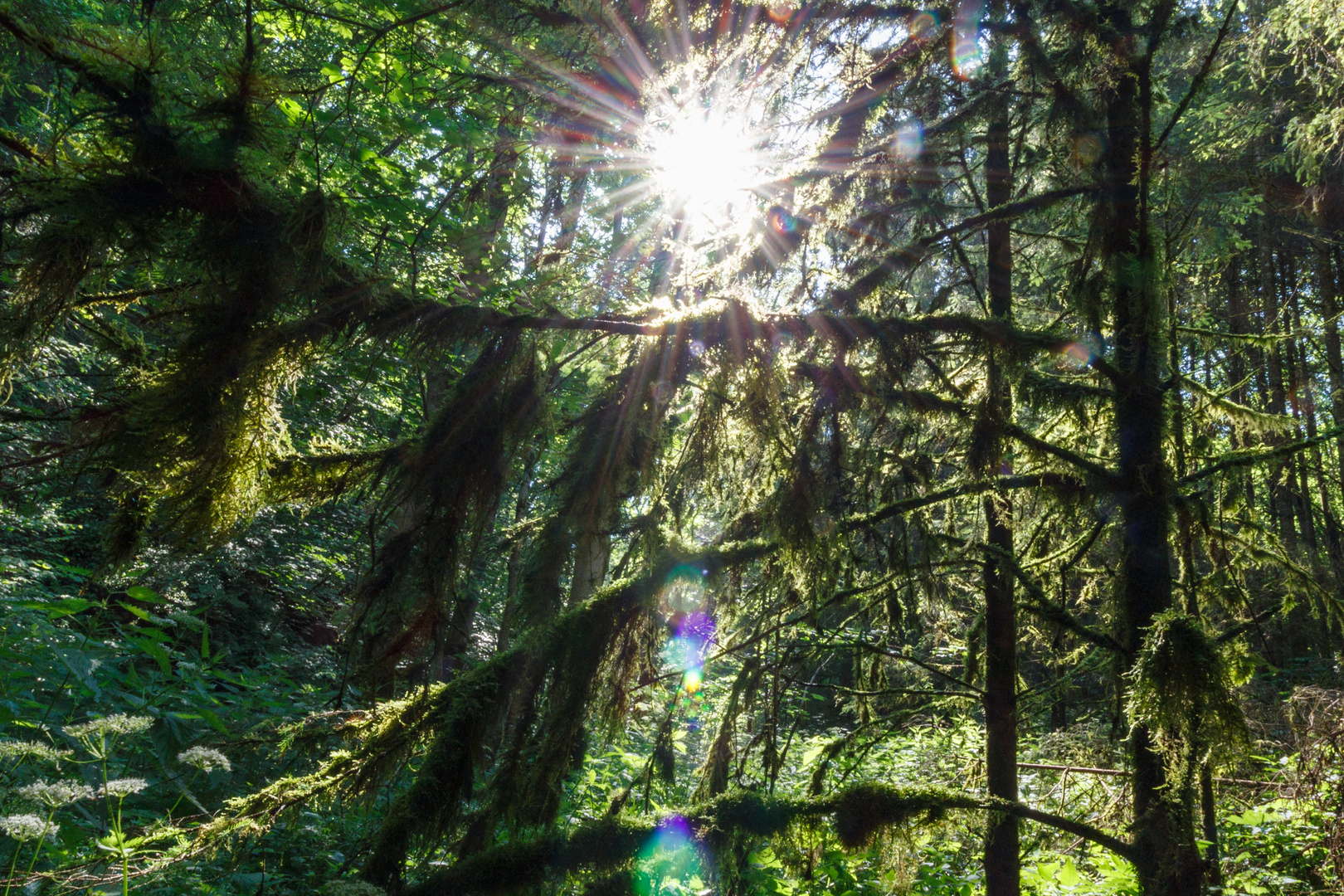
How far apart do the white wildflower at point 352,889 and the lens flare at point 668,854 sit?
0.91 meters

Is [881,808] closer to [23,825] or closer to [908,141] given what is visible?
[23,825]

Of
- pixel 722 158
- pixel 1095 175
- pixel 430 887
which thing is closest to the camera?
pixel 430 887

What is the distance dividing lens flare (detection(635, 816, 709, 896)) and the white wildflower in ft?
3.00

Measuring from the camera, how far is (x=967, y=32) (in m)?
3.97

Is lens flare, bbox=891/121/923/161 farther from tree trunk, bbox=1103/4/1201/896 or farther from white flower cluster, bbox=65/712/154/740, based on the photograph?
white flower cluster, bbox=65/712/154/740

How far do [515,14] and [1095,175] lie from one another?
355 cm

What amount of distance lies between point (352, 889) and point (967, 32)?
16.2 ft

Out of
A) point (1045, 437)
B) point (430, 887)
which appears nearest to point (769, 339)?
point (430, 887)

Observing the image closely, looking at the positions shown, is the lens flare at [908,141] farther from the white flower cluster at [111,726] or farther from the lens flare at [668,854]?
the white flower cluster at [111,726]

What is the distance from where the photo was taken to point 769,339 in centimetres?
270

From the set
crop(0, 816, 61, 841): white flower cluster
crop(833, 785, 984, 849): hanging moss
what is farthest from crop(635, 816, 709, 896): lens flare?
crop(0, 816, 61, 841): white flower cluster

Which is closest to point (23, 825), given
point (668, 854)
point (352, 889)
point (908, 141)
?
point (352, 889)

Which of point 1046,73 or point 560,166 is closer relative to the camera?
point 1046,73

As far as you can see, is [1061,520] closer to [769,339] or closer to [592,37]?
[769,339]
